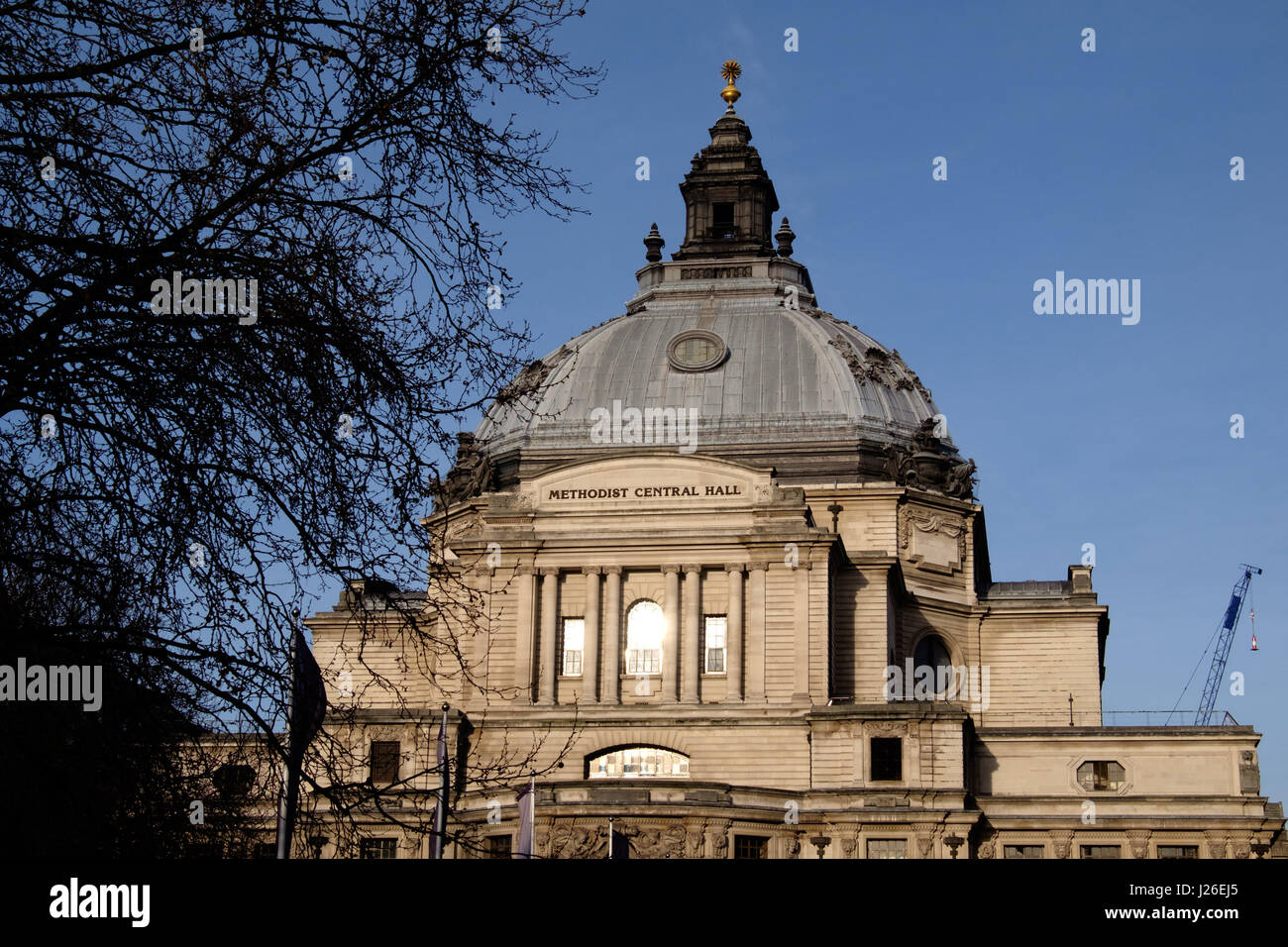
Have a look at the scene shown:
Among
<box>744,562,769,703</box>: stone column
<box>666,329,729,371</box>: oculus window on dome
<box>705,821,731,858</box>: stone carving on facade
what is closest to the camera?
<box>705,821,731,858</box>: stone carving on facade

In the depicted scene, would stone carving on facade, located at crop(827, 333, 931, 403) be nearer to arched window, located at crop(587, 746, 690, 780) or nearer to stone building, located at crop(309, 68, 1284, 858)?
stone building, located at crop(309, 68, 1284, 858)

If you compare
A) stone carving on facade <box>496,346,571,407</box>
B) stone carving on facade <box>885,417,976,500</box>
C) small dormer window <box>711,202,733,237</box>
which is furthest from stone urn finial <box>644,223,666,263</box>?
stone carving on facade <box>496,346,571,407</box>

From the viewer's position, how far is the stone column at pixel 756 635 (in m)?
73.0

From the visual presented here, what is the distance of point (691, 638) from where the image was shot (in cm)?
7444

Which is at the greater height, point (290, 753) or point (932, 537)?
point (932, 537)

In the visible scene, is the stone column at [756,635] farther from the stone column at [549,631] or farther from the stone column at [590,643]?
the stone column at [549,631]

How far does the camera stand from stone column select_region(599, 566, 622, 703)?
74.4 m

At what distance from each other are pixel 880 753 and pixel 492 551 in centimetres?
1725

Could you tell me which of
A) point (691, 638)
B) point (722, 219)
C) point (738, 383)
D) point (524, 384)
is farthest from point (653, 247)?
point (524, 384)

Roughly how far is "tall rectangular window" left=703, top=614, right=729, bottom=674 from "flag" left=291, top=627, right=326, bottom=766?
5452cm

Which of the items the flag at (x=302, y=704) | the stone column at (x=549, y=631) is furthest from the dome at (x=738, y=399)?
the flag at (x=302, y=704)

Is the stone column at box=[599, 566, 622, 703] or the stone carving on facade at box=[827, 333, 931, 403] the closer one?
the stone column at box=[599, 566, 622, 703]

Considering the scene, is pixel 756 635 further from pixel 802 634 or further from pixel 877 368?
pixel 877 368

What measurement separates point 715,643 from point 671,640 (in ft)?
6.22
